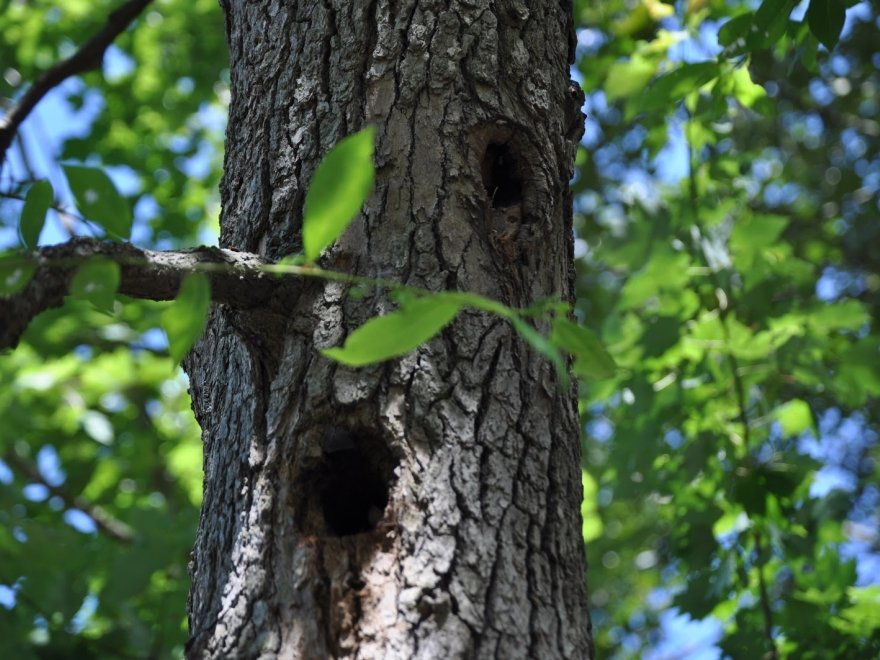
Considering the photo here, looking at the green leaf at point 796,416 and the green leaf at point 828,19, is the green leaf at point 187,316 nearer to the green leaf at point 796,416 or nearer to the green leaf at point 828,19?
the green leaf at point 828,19

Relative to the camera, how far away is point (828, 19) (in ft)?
6.42

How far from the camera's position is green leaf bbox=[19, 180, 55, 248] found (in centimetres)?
136

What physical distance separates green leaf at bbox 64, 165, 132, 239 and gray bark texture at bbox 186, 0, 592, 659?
0.31 m

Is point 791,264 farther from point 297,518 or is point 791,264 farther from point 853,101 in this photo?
point 853,101

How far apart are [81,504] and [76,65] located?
11.2ft

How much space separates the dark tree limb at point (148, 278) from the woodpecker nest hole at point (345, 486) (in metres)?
0.25

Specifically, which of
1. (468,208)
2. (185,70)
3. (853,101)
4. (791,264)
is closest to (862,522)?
(853,101)

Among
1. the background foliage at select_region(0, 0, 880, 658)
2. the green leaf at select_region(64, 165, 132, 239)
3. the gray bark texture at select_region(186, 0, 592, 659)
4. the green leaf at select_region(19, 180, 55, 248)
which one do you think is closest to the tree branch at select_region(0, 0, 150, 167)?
the background foliage at select_region(0, 0, 880, 658)

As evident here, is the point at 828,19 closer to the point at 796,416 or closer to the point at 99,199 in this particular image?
the point at 99,199

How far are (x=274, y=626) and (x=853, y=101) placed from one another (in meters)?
7.37

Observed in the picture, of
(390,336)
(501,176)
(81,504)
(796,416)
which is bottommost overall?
(390,336)

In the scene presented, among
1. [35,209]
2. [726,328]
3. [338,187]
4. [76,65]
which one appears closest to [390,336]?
[338,187]

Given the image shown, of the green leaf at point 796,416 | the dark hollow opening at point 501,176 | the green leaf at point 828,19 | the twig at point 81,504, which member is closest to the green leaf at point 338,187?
the dark hollow opening at point 501,176

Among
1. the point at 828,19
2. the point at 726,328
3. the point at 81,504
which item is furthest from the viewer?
the point at 81,504
